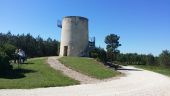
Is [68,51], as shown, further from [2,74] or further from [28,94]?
[28,94]

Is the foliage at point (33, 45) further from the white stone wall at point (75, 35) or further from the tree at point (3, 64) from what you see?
the tree at point (3, 64)

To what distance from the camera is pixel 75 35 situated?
41.4 m

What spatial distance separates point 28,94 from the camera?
39.9 feet

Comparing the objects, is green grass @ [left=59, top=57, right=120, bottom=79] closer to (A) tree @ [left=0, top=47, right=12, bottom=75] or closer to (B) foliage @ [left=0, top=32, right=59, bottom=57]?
(A) tree @ [left=0, top=47, right=12, bottom=75]

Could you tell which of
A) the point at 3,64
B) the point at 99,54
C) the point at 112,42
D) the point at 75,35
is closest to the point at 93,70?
the point at 3,64

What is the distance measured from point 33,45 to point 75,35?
20906 millimetres

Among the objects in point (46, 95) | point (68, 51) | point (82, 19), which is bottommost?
point (46, 95)

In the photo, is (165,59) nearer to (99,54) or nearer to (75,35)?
(99,54)

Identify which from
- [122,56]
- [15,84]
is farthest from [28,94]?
[122,56]

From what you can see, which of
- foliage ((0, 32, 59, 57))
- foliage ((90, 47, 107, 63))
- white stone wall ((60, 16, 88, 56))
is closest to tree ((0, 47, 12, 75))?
foliage ((90, 47, 107, 63))

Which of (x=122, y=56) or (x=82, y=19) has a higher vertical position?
(x=82, y=19)

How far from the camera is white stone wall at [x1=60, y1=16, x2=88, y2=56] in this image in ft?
136

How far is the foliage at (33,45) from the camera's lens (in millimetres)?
58822

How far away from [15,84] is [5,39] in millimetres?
51191
